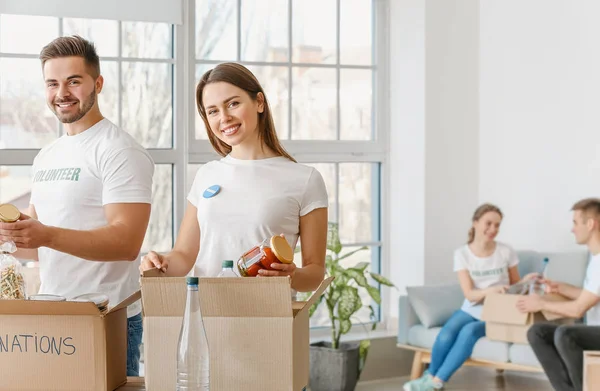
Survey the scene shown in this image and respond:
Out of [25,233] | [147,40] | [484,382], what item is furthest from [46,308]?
[484,382]

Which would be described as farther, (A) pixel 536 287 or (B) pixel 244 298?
(A) pixel 536 287

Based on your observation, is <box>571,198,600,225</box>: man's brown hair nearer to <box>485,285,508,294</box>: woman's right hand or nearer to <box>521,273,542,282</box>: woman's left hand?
<box>521,273,542,282</box>: woman's left hand

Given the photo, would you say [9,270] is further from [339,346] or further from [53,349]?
[339,346]

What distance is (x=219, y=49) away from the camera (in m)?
5.41

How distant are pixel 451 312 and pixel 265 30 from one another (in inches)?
77.7

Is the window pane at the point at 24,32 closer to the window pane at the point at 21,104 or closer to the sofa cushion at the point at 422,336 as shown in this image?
the window pane at the point at 21,104

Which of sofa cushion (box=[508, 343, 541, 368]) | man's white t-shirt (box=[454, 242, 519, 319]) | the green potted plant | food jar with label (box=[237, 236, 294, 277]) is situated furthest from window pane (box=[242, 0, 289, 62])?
food jar with label (box=[237, 236, 294, 277])

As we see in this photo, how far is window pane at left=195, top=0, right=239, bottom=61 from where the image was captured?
5328 millimetres

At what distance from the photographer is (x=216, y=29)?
5379 millimetres

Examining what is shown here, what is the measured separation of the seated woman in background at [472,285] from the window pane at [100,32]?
2249mm

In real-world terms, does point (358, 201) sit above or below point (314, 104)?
below

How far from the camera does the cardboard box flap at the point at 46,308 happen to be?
1.85 metres

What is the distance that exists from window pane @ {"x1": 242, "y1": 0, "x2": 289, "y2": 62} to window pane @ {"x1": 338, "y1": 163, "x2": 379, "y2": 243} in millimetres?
834

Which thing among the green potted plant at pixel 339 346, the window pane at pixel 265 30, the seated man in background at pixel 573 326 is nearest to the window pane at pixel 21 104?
the window pane at pixel 265 30
